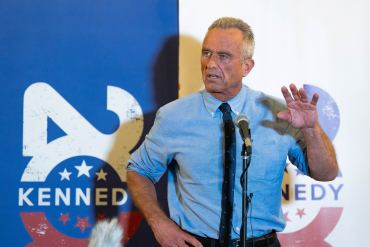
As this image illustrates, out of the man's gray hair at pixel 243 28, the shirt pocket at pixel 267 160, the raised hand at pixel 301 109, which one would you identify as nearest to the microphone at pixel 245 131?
the raised hand at pixel 301 109

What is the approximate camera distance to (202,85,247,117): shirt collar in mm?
1911

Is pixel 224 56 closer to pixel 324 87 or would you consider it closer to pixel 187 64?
pixel 187 64

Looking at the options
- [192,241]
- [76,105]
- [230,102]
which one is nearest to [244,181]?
[192,241]

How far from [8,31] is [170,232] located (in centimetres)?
126

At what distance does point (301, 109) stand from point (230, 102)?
1.07 feet

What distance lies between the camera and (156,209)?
183 cm

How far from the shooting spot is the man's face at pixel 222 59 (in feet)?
6.11

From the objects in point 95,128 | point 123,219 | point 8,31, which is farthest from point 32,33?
point 123,219

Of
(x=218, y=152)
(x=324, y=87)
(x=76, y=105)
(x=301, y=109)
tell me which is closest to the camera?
(x=301, y=109)

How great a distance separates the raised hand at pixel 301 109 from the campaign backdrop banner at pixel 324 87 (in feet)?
2.59

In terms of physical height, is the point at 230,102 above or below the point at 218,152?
above

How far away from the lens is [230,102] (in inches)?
75.7

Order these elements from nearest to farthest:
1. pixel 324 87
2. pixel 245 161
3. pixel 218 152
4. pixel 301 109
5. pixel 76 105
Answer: pixel 245 161 → pixel 301 109 → pixel 218 152 → pixel 76 105 → pixel 324 87

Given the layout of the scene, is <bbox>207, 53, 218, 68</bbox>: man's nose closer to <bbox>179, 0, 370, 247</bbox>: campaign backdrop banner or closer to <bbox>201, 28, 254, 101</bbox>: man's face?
<bbox>201, 28, 254, 101</bbox>: man's face
